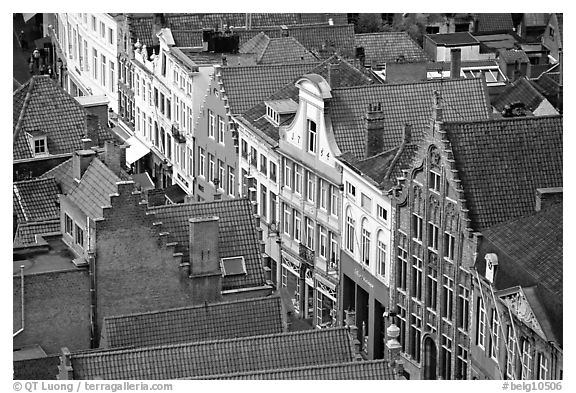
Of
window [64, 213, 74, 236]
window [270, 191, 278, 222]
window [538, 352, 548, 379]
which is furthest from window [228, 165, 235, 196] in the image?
window [538, 352, 548, 379]

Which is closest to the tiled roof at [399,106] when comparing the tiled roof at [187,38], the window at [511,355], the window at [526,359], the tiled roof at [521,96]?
the tiled roof at [521,96]

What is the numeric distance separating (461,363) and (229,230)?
10.8 m

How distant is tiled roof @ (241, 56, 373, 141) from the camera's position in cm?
9781

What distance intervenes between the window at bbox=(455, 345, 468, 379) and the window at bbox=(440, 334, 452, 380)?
0.72 meters

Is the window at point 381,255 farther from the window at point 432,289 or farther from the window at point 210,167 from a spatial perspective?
the window at point 210,167

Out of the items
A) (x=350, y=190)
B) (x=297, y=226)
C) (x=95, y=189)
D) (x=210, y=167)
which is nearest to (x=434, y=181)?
(x=350, y=190)

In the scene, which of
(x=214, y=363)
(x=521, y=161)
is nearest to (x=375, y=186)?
(x=521, y=161)

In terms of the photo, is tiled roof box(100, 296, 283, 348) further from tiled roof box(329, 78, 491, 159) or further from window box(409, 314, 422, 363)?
tiled roof box(329, 78, 491, 159)

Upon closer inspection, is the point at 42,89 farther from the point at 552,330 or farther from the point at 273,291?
the point at 552,330

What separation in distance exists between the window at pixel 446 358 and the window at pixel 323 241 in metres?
12.6

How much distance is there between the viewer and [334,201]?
91.9 meters

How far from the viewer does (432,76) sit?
4112 inches

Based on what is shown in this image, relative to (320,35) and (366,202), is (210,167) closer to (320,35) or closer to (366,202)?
(320,35)

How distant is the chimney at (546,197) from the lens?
255ft
